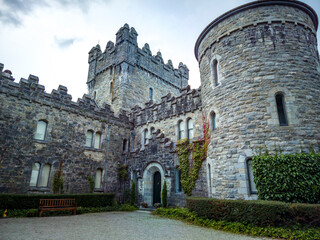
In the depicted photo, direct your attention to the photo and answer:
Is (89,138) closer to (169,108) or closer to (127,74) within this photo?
(169,108)

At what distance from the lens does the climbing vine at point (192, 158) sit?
43.3 ft

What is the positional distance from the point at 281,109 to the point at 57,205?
13359mm

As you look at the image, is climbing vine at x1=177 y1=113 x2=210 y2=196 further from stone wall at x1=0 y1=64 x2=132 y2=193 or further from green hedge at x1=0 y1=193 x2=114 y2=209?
stone wall at x1=0 y1=64 x2=132 y2=193

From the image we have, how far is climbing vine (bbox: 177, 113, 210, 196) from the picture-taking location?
13.2 metres

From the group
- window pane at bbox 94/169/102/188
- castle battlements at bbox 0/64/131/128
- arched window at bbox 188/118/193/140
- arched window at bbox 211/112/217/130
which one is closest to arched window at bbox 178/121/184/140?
arched window at bbox 188/118/193/140

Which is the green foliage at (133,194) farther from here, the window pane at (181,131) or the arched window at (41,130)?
the arched window at (41,130)

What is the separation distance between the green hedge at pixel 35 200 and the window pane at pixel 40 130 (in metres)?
4.30

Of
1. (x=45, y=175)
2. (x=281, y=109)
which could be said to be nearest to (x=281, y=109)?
(x=281, y=109)

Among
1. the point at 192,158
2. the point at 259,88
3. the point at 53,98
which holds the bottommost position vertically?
the point at 192,158

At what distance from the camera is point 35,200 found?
12617mm

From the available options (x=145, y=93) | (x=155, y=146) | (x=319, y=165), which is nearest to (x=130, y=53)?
(x=145, y=93)

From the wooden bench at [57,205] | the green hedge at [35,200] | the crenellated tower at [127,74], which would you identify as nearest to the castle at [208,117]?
the green hedge at [35,200]

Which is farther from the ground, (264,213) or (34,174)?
(34,174)

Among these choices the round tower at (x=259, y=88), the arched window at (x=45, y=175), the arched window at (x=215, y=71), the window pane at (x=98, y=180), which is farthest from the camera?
the window pane at (x=98, y=180)
